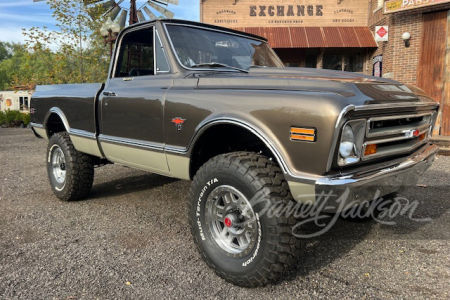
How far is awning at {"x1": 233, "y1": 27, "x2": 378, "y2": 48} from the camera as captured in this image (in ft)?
39.3

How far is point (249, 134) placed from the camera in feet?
9.08

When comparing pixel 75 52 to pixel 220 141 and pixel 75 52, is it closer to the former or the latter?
pixel 75 52

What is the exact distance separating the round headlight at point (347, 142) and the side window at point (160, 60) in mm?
1727

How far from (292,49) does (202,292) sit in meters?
11.7

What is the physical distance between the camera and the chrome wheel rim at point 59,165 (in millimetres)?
4478

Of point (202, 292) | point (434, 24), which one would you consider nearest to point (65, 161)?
point (202, 292)

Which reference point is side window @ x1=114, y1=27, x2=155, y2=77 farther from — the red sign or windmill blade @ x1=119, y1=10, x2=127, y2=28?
windmill blade @ x1=119, y1=10, x2=127, y2=28

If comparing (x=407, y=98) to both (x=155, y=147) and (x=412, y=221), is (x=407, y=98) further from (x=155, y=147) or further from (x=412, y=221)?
(x=155, y=147)

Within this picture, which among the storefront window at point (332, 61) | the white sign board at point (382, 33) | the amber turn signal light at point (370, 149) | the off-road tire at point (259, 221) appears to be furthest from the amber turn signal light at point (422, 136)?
the storefront window at point (332, 61)

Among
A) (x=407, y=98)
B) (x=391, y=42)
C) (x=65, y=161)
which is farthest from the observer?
(x=391, y=42)

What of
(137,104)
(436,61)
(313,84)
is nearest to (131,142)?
(137,104)

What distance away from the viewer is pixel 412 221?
356 cm

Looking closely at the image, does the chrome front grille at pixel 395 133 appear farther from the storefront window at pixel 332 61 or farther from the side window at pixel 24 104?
the side window at pixel 24 104

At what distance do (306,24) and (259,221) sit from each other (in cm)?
1214
